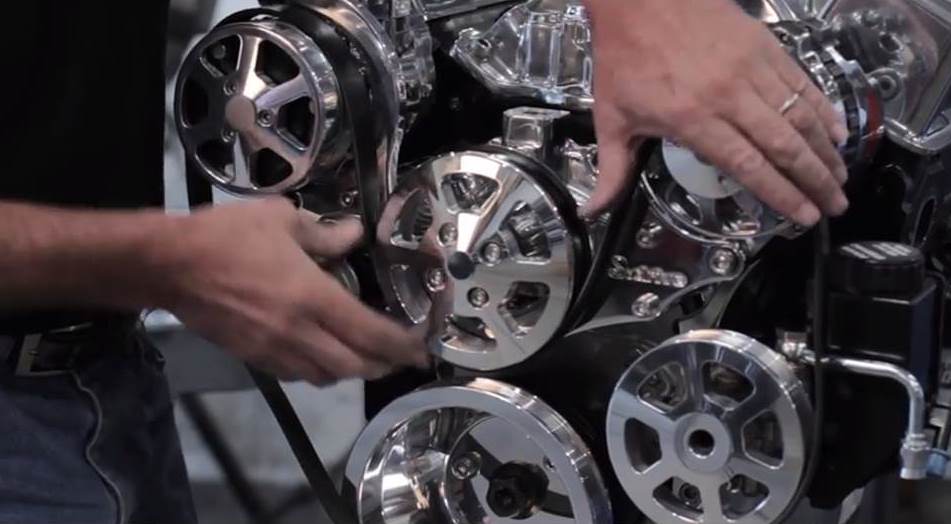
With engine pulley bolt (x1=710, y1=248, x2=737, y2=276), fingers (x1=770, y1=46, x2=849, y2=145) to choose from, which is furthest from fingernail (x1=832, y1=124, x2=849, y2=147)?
engine pulley bolt (x1=710, y1=248, x2=737, y2=276)

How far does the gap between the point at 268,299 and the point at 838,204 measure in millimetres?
377

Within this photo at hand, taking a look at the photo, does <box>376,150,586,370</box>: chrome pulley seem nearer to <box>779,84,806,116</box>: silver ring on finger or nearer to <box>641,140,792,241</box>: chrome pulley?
<box>641,140,792,241</box>: chrome pulley

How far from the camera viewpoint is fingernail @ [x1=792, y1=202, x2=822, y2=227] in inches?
36.4

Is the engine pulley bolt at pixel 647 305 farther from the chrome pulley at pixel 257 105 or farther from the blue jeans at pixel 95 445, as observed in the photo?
the blue jeans at pixel 95 445

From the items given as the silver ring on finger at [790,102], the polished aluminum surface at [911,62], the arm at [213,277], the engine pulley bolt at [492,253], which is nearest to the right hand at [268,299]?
the arm at [213,277]

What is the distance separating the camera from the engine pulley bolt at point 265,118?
3.58 feet

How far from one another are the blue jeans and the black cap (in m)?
0.54

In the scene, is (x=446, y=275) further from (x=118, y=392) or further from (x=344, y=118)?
(x=118, y=392)

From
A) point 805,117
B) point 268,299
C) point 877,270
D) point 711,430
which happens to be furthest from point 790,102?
point 268,299

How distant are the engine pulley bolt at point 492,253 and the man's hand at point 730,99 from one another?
145 mm

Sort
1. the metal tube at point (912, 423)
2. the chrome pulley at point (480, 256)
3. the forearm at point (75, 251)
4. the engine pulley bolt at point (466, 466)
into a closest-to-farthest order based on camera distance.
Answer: the forearm at point (75, 251) < the metal tube at point (912, 423) < the chrome pulley at point (480, 256) < the engine pulley bolt at point (466, 466)

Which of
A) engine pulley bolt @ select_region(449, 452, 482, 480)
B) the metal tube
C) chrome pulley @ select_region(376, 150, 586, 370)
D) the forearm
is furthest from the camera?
engine pulley bolt @ select_region(449, 452, 482, 480)

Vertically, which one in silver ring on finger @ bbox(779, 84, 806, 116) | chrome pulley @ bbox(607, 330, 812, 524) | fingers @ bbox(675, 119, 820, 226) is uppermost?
silver ring on finger @ bbox(779, 84, 806, 116)

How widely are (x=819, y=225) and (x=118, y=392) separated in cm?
54
